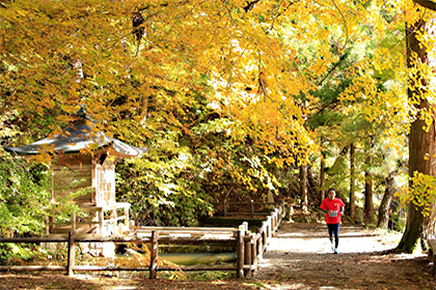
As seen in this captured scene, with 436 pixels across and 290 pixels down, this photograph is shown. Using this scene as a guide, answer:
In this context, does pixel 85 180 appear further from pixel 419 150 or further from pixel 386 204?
pixel 386 204

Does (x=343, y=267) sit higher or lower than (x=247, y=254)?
lower

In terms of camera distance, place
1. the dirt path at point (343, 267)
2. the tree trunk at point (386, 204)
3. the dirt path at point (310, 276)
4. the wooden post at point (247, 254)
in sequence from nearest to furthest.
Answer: the dirt path at point (310, 276)
the dirt path at point (343, 267)
the wooden post at point (247, 254)
the tree trunk at point (386, 204)

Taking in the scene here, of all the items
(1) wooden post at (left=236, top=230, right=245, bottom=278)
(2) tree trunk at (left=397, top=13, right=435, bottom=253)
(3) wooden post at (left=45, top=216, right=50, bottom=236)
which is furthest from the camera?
(3) wooden post at (left=45, top=216, right=50, bottom=236)

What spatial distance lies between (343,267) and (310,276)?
4.00 feet

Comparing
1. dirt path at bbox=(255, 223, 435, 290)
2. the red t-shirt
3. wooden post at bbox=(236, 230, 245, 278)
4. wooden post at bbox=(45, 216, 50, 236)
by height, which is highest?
the red t-shirt

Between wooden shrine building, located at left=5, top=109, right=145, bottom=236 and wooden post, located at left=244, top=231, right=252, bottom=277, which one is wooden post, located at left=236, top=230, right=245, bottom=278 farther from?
wooden shrine building, located at left=5, top=109, right=145, bottom=236

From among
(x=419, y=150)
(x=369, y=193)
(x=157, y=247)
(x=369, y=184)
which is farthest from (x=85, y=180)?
(x=369, y=193)

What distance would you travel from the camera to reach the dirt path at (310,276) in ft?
20.7

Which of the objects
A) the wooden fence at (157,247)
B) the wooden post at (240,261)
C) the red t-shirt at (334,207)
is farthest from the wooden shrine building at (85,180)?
the red t-shirt at (334,207)

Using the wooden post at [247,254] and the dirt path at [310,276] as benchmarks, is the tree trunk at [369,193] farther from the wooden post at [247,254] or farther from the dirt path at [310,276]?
the wooden post at [247,254]

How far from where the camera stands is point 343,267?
798cm

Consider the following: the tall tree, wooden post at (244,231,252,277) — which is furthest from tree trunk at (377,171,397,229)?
wooden post at (244,231,252,277)

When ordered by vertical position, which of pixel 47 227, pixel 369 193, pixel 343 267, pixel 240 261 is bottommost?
pixel 343 267

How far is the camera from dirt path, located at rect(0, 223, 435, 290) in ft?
20.7
